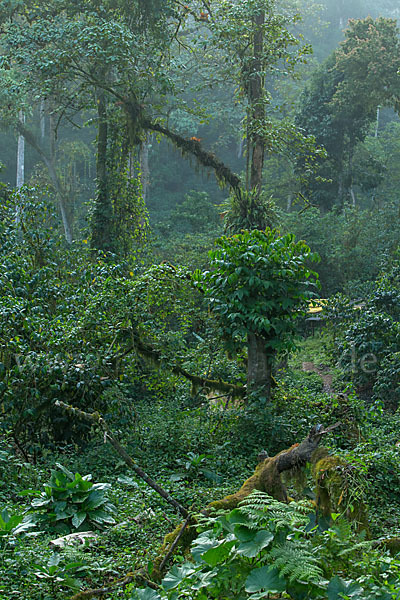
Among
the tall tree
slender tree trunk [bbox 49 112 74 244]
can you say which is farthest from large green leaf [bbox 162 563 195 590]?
slender tree trunk [bbox 49 112 74 244]

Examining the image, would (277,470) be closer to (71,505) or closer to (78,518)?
(78,518)

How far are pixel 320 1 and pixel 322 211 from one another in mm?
29664

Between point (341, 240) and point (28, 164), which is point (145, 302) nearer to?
point (341, 240)

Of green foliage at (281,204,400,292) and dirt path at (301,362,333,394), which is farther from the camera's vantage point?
green foliage at (281,204,400,292)

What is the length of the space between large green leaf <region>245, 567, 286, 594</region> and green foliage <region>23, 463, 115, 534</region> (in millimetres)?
2277

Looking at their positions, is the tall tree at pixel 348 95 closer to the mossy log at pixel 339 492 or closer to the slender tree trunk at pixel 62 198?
the slender tree trunk at pixel 62 198

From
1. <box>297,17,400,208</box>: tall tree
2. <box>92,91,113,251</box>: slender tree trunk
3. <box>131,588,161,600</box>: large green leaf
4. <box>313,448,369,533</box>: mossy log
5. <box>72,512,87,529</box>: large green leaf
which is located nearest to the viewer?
<box>131,588,161,600</box>: large green leaf

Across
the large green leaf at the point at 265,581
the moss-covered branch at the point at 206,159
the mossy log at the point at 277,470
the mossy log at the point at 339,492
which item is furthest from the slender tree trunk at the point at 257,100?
the large green leaf at the point at 265,581

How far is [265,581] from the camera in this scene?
85.2 inches

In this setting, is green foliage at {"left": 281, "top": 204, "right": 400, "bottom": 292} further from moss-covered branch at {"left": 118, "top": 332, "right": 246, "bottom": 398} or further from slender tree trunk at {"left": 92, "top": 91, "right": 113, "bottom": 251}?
moss-covered branch at {"left": 118, "top": 332, "right": 246, "bottom": 398}

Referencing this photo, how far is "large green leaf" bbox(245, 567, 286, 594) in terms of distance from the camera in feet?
7.00

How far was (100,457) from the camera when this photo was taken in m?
6.17

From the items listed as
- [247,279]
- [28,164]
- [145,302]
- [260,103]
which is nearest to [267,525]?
[247,279]

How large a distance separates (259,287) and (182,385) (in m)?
1.88
